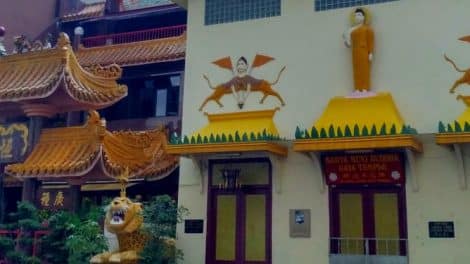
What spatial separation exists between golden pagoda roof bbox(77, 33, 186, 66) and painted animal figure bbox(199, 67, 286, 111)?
21.1 feet

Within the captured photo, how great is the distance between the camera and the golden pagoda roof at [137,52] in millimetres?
19359

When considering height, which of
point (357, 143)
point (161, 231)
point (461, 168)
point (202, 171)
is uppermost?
point (357, 143)

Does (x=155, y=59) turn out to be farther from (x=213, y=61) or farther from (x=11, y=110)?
(x=213, y=61)

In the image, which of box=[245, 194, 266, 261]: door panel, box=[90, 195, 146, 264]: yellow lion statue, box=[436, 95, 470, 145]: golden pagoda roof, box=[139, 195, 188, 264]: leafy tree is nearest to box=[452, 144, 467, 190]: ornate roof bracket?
box=[436, 95, 470, 145]: golden pagoda roof

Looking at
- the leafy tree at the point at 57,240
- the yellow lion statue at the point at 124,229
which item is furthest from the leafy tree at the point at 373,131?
the leafy tree at the point at 57,240

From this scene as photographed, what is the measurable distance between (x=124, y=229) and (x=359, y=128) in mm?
4773

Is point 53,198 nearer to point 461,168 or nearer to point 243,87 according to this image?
point 243,87

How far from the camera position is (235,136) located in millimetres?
11477

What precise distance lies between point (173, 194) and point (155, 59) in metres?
5.23

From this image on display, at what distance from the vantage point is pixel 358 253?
36.1 ft

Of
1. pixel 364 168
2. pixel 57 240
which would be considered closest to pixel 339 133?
pixel 364 168

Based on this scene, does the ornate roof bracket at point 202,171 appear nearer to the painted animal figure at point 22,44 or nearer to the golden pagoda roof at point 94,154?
the golden pagoda roof at point 94,154

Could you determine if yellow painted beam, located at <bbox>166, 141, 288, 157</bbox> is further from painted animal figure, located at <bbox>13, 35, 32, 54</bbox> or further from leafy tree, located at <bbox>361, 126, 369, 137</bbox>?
painted animal figure, located at <bbox>13, 35, 32, 54</bbox>

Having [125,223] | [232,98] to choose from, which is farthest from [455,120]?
[125,223]
